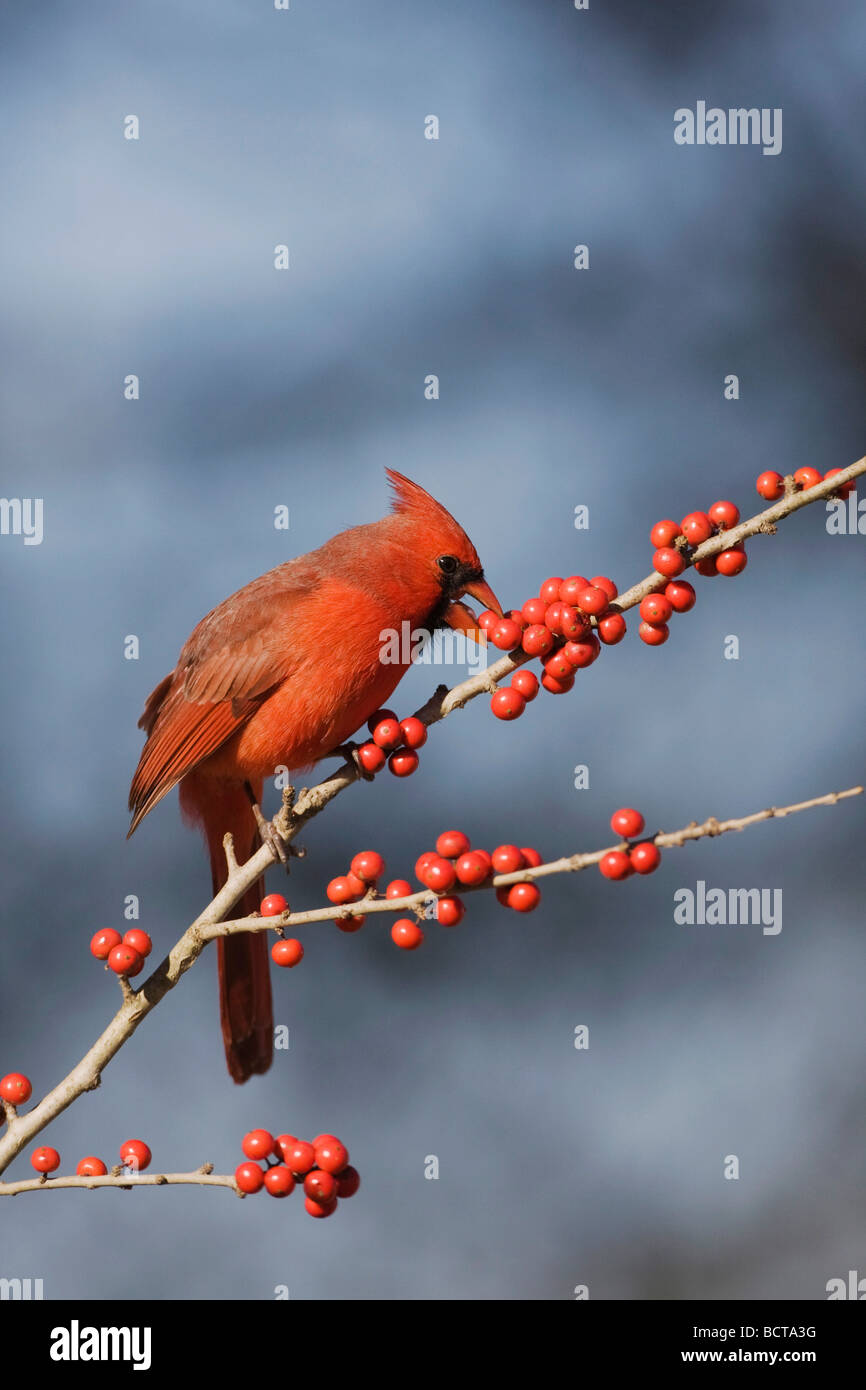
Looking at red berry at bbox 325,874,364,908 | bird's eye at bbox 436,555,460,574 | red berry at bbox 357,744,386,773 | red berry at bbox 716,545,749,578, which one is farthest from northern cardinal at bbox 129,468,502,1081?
red berry at bbox 325,874,364,908

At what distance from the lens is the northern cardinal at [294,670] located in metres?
2.26

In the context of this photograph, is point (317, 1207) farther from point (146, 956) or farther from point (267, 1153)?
point (146, 956)

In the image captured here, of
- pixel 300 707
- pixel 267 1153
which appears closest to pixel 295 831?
pixel 267 1153

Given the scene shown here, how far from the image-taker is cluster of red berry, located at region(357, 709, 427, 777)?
5.90ft

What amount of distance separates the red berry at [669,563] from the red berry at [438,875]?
49 centimetres

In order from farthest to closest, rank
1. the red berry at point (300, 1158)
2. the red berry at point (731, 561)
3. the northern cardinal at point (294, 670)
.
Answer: the northern cardinal at point (294, 670) → the red berry at point (731, 561) → the red berry at point (300, 1158)

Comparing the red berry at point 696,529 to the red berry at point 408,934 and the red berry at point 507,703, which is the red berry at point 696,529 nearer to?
the red berry at point 507,703

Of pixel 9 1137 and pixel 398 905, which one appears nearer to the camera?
pixel 398 905

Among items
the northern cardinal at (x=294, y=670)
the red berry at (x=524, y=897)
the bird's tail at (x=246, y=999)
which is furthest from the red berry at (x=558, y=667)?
the bird's tail at (x=246, y=999)

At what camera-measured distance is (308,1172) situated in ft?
5.09

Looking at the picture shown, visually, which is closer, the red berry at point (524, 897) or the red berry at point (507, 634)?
the red berry at point (524, 897)

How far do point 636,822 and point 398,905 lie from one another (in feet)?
0.88

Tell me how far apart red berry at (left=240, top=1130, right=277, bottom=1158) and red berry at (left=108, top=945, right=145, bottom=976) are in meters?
0.25

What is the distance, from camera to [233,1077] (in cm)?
235
